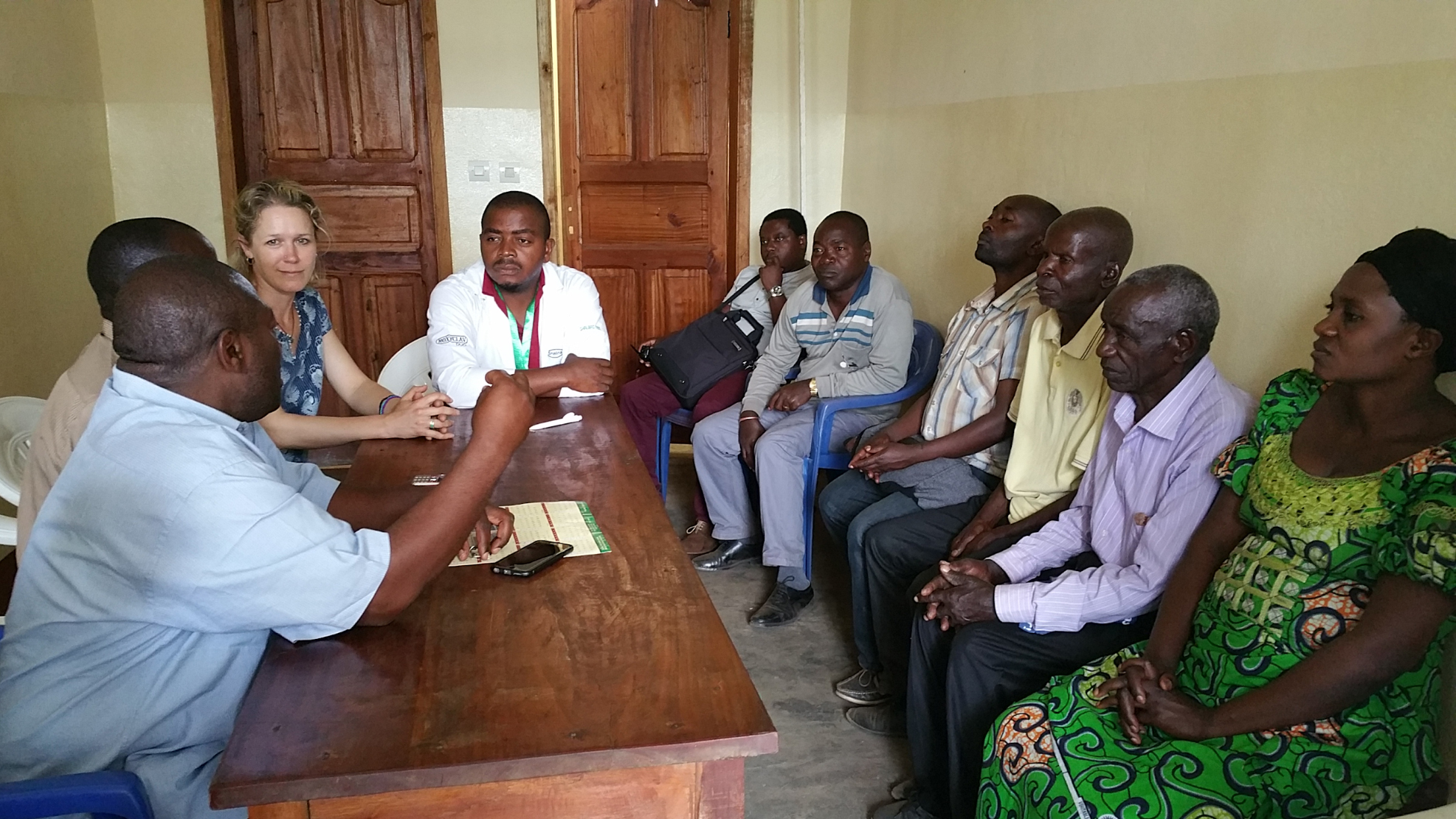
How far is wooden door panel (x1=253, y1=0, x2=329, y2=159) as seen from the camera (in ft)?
15.2

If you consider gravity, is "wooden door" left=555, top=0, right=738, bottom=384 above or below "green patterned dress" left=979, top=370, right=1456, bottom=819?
above

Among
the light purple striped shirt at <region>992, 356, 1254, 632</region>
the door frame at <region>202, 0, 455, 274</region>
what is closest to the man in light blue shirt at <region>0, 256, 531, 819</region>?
the light purple striped shirt at <region>992, 356, 1254, 632</region>

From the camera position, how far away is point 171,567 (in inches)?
45.6

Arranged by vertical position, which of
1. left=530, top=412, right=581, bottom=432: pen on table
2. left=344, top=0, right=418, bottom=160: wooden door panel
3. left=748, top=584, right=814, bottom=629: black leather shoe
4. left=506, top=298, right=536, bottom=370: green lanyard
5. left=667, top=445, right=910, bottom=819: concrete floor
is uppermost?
left=344, top=0, right=418, bottom=160: wooden door panel

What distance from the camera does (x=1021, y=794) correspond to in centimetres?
162

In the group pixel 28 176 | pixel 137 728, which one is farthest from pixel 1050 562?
pixel 28 176

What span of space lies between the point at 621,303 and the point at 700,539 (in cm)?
181

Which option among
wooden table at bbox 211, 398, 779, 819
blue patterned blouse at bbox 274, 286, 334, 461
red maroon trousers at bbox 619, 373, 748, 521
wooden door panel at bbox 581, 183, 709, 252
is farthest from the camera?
wooden door panel at bbox 581, 183, 709, 252

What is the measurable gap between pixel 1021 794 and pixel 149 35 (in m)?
4.95

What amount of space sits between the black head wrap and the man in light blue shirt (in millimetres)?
1511

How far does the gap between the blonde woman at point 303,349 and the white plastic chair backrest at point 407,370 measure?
0.40 m

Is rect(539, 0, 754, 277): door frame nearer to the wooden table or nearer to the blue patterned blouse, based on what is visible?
the blue patterned blouse

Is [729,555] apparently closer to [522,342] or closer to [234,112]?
[522,342]

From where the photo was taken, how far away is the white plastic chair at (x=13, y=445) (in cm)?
213
